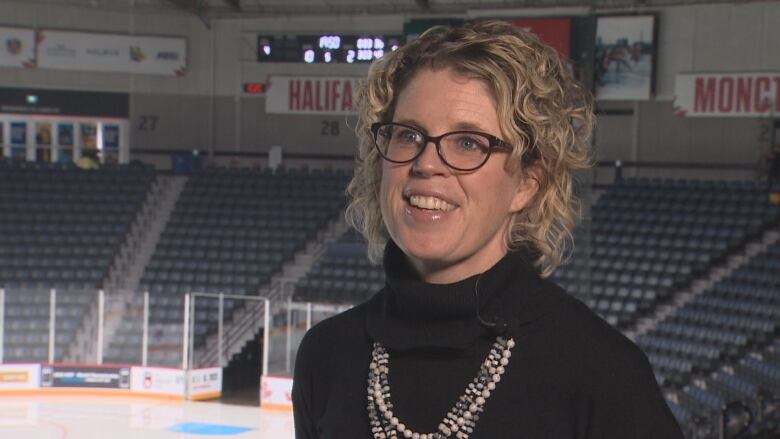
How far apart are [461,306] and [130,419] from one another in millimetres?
14610

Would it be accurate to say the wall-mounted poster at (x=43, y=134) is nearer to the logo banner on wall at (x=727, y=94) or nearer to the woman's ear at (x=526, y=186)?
the logo banner on wall at (x=727, y=94)

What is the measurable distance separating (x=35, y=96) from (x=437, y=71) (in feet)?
74.6

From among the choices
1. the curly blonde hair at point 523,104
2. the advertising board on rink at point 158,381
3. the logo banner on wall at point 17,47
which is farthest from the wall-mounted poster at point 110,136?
the curly blonde hair at point 523,104

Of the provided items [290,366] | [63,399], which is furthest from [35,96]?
[290,366]

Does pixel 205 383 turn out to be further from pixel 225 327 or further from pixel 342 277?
pixel 342 277

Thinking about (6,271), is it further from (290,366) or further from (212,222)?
(290,366)

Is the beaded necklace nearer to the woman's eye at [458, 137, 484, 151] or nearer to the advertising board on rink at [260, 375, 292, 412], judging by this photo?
the woman's eye at [458, 137, 484, 151]

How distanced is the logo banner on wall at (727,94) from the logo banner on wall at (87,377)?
10688 mm

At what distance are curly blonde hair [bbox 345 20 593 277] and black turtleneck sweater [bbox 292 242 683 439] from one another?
0.08m

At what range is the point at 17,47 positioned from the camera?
22406mm

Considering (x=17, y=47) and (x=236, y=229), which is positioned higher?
(x=17, y=47)

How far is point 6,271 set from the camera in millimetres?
19469

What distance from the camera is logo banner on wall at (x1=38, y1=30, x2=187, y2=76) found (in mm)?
22625

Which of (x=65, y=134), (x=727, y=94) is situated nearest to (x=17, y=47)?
(x=65, y=134)
